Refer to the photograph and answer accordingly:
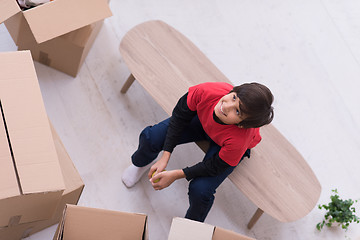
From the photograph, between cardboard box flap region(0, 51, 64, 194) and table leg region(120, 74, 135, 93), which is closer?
cardboard box flap region(0, 51, 64, 194)

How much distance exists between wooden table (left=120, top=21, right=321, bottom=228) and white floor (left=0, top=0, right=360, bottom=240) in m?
0.30

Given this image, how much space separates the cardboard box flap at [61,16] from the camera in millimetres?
1972

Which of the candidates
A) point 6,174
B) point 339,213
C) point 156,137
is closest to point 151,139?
point 156,137

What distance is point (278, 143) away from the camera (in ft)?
7.04

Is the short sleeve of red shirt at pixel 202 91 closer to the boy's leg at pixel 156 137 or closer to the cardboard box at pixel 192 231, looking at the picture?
the boy's leg at pixel 156 137

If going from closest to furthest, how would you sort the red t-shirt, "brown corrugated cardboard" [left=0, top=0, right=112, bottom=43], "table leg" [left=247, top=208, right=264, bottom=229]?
the red t-shirt < "brown corrugated cardboard" [left=0, top=0, right=112, bottom=43] < "table leg" [left=247, top=208, right=264, bottom=229]

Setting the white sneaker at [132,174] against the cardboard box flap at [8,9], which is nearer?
the cardboard box flap at [8,9]

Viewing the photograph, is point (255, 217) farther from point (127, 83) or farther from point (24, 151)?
point (24, 151)

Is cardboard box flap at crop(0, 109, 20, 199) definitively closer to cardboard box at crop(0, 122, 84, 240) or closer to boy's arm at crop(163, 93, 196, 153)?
cardboard box at crop(0, 122, 84, 240)

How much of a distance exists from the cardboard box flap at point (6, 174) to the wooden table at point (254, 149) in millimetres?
733

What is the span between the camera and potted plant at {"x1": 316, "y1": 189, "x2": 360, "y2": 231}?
2291 mm

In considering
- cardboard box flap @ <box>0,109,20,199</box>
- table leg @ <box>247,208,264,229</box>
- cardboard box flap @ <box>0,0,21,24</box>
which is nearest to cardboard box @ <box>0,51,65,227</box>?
cardboard box flap @ <box>0,109,20,199</box>

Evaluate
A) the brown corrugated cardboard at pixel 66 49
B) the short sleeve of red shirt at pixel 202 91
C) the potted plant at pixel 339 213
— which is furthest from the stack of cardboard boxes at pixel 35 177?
the potted plant at pixel 339 213

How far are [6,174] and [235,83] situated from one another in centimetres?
139
